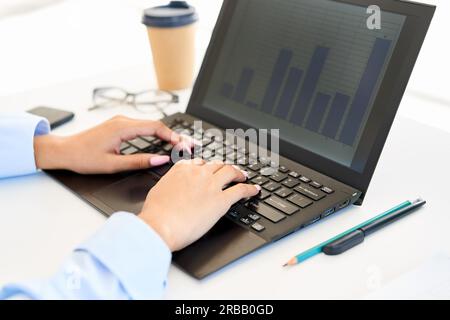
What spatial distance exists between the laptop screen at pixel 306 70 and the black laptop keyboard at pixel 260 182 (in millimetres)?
53

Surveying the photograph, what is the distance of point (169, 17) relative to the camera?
1010mm

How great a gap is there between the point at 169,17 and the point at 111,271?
612mm

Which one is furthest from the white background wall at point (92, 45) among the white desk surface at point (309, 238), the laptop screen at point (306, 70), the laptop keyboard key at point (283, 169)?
the laptop keyboard key at point (283, 169)

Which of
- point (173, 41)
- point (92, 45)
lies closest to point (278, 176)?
point (173, 41)

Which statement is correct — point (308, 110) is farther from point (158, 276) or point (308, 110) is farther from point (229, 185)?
point (158, 276)

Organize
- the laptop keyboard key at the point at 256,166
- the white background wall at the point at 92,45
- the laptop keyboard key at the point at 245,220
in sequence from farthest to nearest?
the white background wall at the point at 92,45 → the laptop keyboard key at the point at 256,166 → the laptop keyboard key at the point at 245,220

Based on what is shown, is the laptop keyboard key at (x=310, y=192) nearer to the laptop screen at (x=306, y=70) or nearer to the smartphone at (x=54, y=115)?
the laptop screen at (x=306, y=70)

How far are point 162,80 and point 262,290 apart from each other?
2.11 feet

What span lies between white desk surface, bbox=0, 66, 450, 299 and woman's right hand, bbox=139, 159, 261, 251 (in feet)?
0.15

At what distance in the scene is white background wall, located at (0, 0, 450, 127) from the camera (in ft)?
3.08

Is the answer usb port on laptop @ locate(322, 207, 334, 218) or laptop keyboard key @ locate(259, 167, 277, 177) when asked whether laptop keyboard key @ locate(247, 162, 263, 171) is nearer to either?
laptop keyboard key @ locate(259, 167, 277, 177)

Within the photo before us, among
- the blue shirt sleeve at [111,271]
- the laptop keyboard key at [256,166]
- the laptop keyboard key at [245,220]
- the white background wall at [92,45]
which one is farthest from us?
the white background wall at [92,45]

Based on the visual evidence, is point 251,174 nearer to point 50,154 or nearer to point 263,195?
point 263,195

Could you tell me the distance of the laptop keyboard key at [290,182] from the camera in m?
0.68
